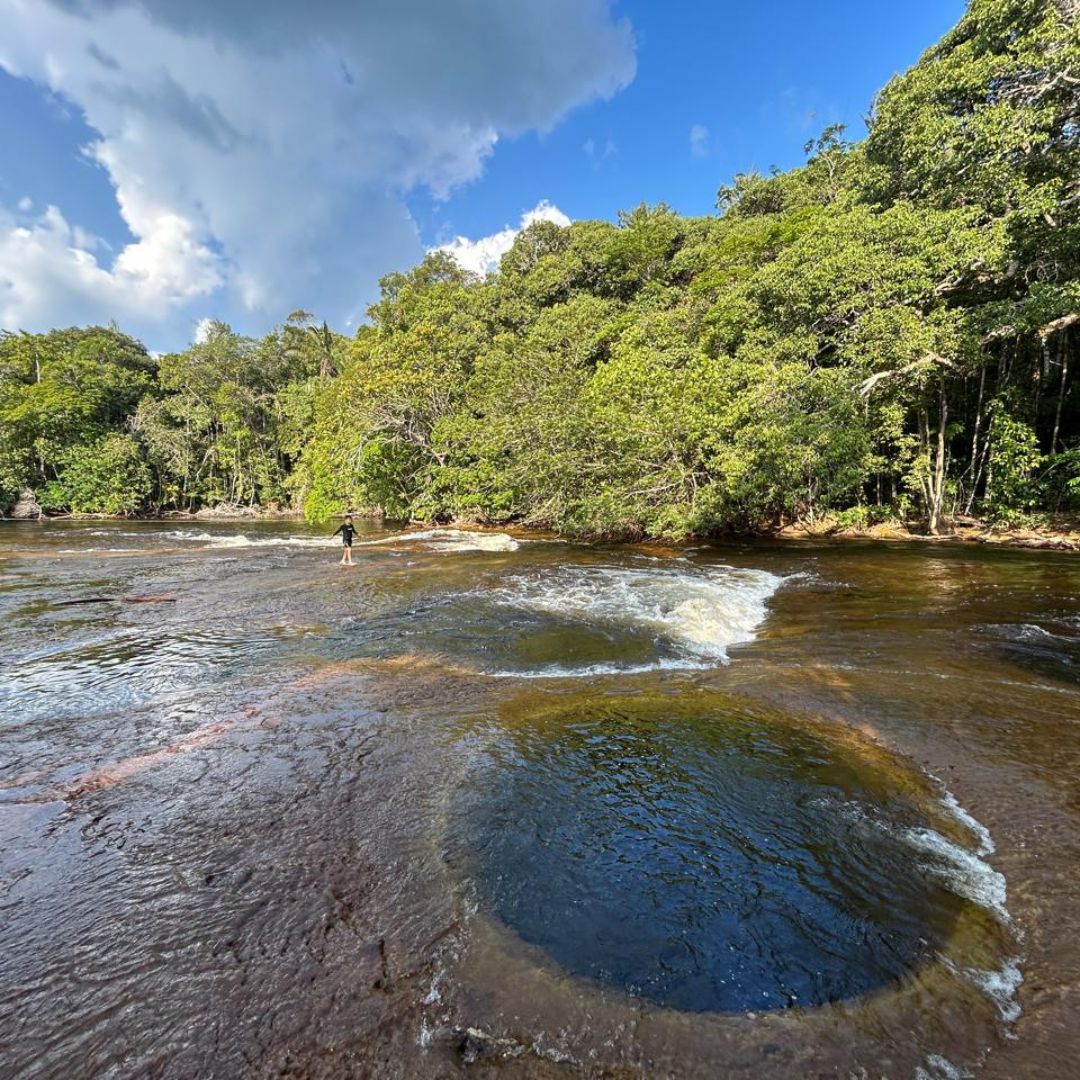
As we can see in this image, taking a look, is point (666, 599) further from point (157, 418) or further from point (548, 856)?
point (157, 418)

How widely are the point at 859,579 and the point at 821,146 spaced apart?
48.2 meters

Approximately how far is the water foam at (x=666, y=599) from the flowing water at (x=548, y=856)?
1.49ft

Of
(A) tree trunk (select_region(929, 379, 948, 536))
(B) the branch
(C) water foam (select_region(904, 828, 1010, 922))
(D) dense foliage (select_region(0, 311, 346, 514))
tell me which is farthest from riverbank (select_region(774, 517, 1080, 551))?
(D) dense foliage (select_region(0, 311, 346, 514))

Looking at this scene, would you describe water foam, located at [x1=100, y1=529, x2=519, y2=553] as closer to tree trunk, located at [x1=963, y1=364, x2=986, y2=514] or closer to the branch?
the branch

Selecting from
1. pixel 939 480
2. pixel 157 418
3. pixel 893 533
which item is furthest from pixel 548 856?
pixel 157 418

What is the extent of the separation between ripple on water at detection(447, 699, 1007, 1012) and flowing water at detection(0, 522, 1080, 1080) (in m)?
0.02

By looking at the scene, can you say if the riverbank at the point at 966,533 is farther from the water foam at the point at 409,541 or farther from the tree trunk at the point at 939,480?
the water foam at the point at 409,541

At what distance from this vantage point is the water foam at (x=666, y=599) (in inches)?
336

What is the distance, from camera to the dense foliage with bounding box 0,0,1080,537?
15625 mm

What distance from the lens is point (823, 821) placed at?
3.86m

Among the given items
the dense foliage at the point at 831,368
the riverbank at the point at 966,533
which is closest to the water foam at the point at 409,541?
the dense foliage at the point at 831,368

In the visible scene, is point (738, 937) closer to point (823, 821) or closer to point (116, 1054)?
point (823, 821)

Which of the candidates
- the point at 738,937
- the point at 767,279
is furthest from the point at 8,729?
the point at 767,279

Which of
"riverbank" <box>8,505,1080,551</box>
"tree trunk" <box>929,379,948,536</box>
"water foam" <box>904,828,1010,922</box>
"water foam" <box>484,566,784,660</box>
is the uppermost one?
"tree trunk" <box>929,379,948,536</box>
